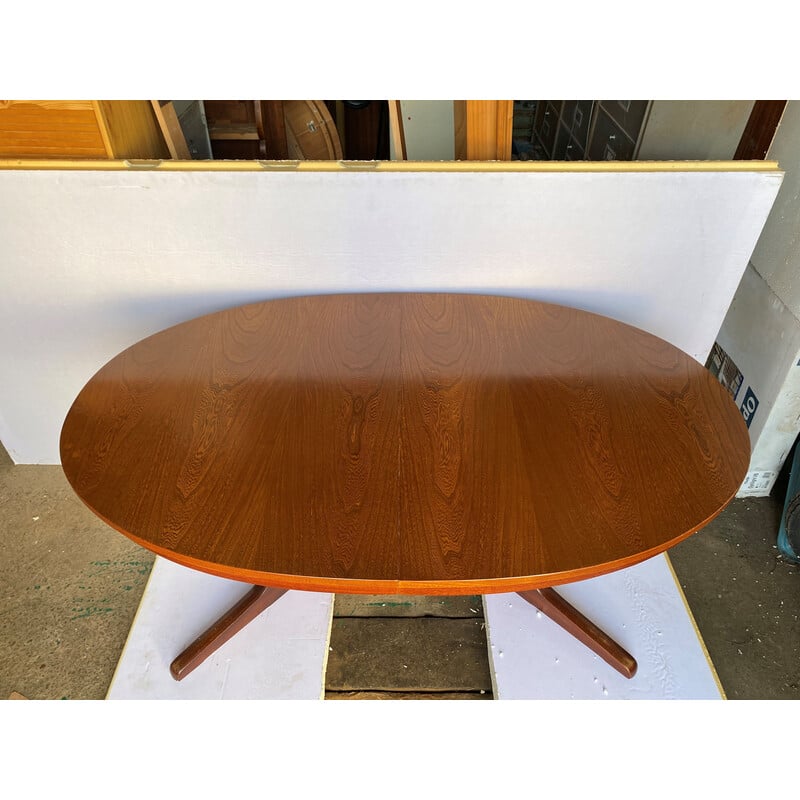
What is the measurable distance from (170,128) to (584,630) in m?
1.67

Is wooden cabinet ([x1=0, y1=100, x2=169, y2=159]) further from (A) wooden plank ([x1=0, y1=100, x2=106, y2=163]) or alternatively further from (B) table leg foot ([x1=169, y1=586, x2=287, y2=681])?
(B) table leg foot ([x1=169, y1=586, x2=287, y2=681])

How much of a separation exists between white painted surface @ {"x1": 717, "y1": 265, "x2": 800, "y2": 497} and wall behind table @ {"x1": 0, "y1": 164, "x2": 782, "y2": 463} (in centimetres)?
21

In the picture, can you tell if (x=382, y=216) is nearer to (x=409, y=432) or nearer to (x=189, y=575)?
(x=409, y=432)

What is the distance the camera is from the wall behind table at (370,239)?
159cm

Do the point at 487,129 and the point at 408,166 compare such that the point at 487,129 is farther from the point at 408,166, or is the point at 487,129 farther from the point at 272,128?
the point at 272,128

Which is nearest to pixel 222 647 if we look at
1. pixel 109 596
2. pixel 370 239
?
pixel 109 596

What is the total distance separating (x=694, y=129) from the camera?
2064 mm

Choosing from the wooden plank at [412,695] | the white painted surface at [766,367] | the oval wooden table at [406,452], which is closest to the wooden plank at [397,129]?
the oval wooden table at [406,452]

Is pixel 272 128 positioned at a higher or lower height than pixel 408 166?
lower

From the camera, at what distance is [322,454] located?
1.15 metres

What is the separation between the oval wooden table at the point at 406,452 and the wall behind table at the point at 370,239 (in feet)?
0.60
